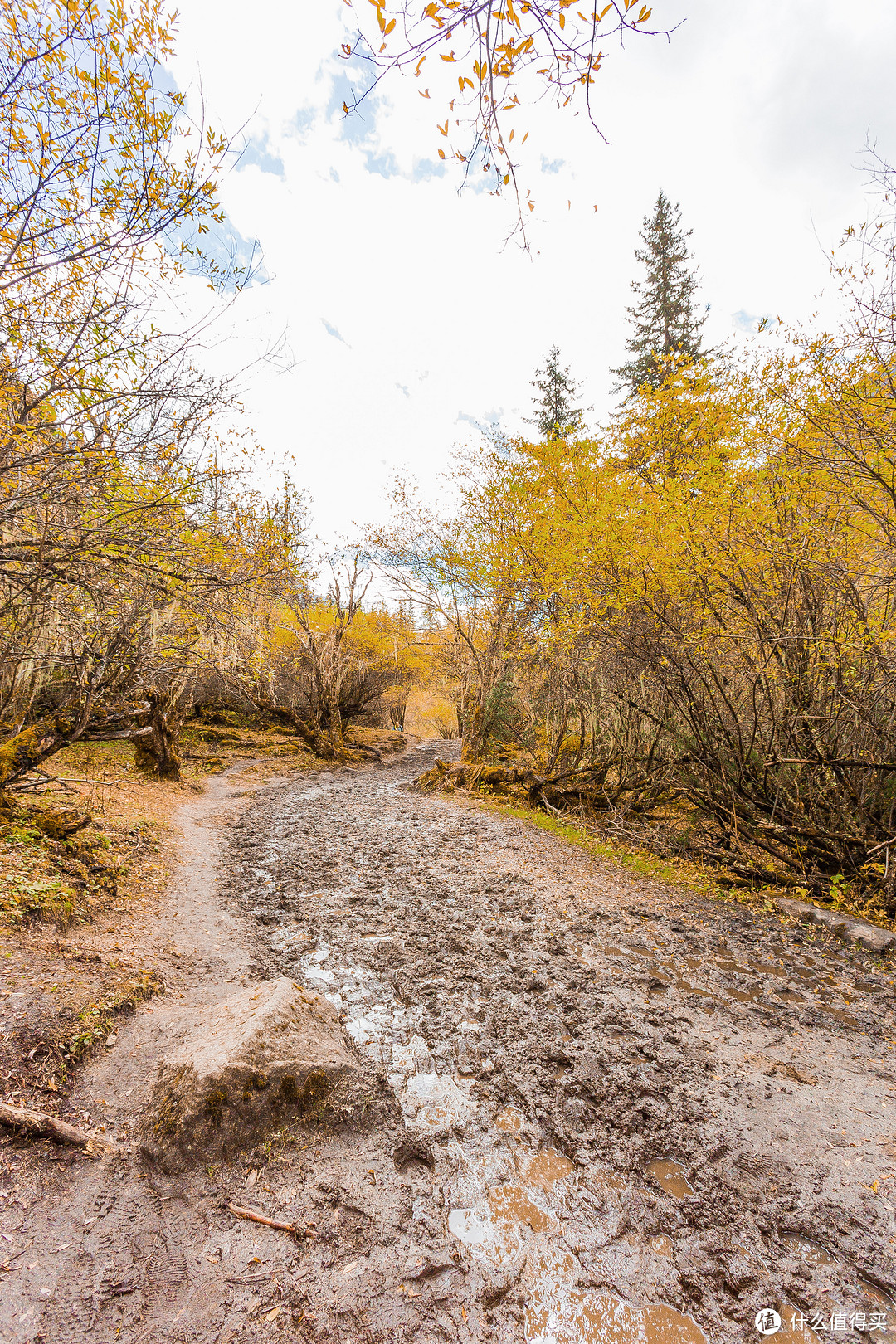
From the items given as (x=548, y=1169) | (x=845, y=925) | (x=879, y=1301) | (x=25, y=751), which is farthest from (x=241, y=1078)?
(x=845, y=925)

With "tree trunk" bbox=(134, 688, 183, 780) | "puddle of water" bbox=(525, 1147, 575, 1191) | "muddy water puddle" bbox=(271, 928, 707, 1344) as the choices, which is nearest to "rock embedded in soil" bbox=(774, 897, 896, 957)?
"muddy water puddle" bbox=(271, 928, 707, 1344)

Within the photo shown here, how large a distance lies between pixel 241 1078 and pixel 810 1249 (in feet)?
8.82

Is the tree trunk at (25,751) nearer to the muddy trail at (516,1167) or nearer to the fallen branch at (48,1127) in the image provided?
the muddy trail at (516,1167)

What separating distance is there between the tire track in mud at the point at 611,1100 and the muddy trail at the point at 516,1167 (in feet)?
0.04

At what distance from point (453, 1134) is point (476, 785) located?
30.9 ft

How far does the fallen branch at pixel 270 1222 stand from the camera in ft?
6.82

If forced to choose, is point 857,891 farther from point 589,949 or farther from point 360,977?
point 360,977

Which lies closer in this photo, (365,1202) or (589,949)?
(365,1202)

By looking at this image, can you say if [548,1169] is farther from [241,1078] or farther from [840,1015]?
[840,1015]

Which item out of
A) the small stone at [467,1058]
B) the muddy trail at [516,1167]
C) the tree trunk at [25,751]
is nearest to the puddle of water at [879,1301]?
the muddy trail at [516,1167]

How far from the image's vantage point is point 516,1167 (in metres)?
2.51

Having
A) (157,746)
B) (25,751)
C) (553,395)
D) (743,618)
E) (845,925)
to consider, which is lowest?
(845,925)

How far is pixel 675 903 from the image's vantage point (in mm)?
5863

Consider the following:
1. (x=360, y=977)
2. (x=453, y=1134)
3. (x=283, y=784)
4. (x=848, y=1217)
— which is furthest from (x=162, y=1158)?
(x=283, y=784)
